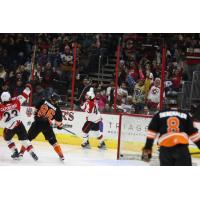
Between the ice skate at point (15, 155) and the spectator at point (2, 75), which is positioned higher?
the spectator at point (2, 75)

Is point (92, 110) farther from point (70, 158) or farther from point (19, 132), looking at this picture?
point (19, 132)

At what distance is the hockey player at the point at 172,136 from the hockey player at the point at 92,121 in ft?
14.7

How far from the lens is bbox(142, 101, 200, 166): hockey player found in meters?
6.95

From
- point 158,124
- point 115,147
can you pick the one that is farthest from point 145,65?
point 158,124

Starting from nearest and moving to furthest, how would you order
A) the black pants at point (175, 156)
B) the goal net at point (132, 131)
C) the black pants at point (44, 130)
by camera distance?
the black pants at point (175, 156) < the black pants at point (44, 130) < the goal net at point (132, 131)

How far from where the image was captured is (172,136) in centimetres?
699

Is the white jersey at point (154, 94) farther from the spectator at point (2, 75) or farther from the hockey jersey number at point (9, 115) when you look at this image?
the spectator at point (2, 75)

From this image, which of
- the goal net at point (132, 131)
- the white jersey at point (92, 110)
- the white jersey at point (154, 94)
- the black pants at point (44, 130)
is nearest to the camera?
the black pants at point (44, 130)

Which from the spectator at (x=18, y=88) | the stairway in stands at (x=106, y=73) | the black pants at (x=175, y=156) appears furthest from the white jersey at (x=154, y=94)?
the black pants at (x=175, y=156)

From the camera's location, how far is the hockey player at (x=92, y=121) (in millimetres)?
11523

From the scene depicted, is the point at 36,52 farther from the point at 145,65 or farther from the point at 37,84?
the point at 145,65

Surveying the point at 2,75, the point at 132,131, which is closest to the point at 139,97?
the point at 132,131

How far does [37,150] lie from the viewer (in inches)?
437

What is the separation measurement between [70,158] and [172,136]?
3.79 meters
